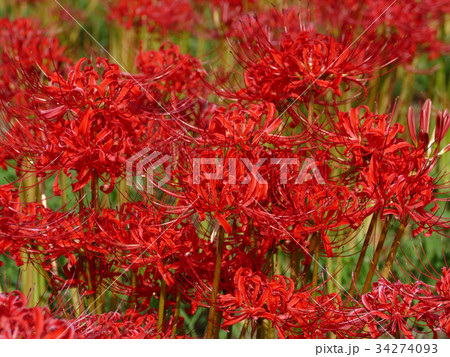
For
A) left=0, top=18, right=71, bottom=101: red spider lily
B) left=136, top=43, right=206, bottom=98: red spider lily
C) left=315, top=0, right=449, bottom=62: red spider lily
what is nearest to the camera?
left=136, top=43, right=206, bottom=98: red spider lily

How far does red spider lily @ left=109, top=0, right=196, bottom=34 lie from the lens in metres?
2.29

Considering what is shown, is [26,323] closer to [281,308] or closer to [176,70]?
[281,308]

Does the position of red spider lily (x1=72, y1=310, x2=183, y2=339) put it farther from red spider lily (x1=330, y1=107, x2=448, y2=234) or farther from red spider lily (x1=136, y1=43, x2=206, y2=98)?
red spider lily (x1=136, y1=43, x2=206, y2=98)

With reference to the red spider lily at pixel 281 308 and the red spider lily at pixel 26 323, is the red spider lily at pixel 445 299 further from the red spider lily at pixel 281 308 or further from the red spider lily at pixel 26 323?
the red spider lily at pixel 26 323

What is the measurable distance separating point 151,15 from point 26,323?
1790 mm

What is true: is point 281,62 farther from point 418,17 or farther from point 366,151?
point 418,17

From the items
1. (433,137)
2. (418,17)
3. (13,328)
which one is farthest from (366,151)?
(418,17)

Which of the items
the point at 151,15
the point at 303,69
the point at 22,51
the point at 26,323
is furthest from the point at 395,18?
the point at 26,323

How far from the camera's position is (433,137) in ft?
3.10

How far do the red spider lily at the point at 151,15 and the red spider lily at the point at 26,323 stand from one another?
1.74m

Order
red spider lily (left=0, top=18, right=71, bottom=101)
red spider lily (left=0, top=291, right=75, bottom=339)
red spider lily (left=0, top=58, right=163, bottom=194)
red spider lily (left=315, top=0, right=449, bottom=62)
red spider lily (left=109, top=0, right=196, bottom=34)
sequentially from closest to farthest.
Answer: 1. red spider lily (left=0, top=291, right=75, bottom=339)
2. red spider lily (left=0, top=58, right=163, bottom=194)
3. red spider lily (left=0, top=18, right=71, bottom=101)
4. red spider lily (left=315, top=0, right=449, bottom=62)
5. red spider lily (left=109, top=0, right=196, bottom=34)

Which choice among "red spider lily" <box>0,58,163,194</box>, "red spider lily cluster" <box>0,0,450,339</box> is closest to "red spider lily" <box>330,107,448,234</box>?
"red spider lily cluster" <box>0,0,450,339</box>

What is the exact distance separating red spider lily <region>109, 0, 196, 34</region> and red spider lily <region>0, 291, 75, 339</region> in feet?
5.72

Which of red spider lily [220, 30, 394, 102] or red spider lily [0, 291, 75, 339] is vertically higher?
red spider lily [220, 30, 394, 102]
